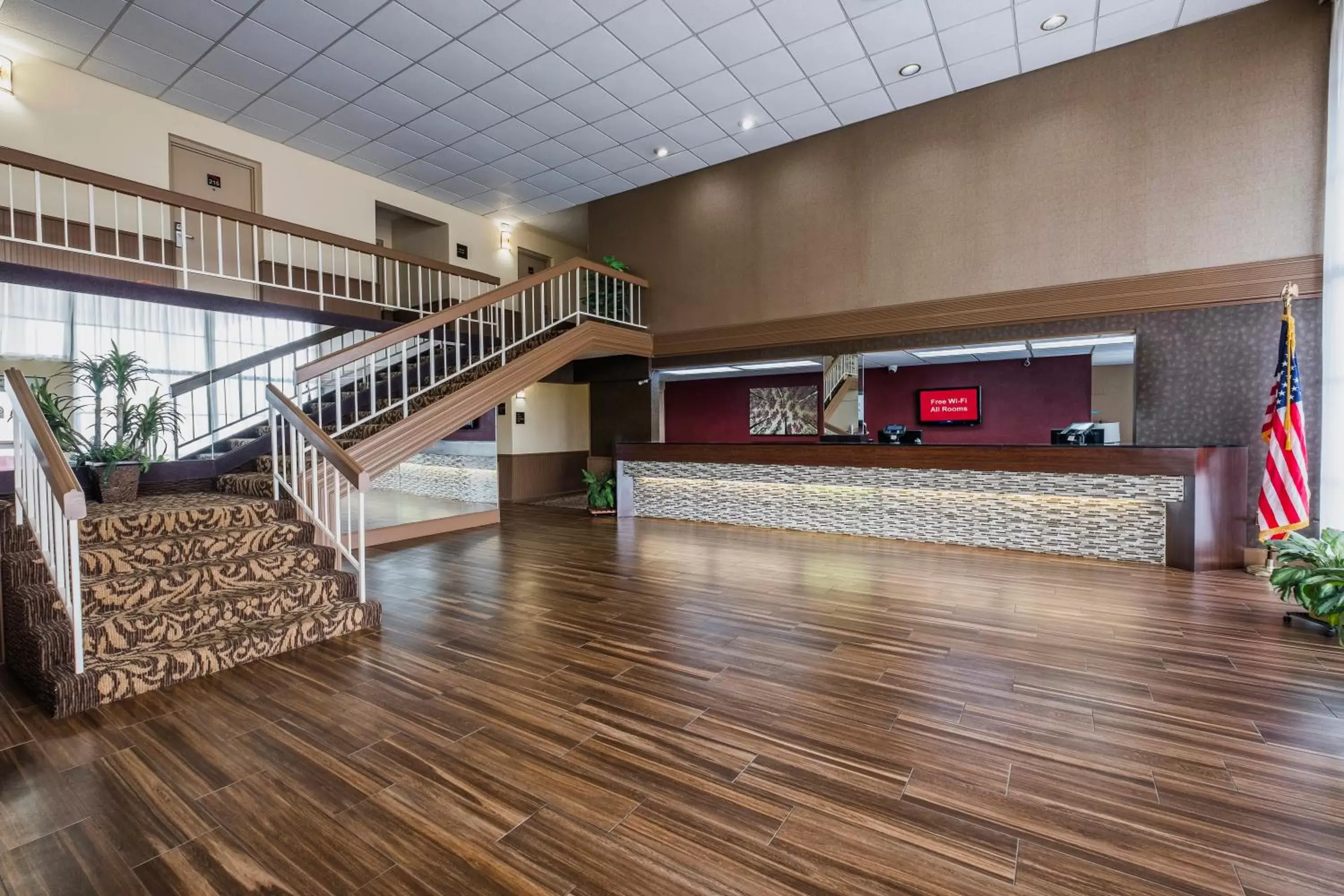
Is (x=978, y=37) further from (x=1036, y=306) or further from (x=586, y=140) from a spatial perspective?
(x=586, y=140)

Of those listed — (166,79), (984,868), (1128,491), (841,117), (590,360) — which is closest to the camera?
(984,868)

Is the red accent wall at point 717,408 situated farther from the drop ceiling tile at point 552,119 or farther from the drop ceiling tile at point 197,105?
the drop ceiling tile at point 197,105

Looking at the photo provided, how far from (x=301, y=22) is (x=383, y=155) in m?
2.57

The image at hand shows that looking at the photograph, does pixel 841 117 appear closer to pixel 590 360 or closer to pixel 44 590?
pixel 590 360

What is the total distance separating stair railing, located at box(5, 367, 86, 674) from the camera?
2635 mm

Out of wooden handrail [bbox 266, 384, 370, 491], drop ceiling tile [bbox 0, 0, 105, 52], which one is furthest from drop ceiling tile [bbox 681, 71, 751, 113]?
drop ceiling tile [bbox 0, 0, 105, 52]

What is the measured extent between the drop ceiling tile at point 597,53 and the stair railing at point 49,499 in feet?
16.4

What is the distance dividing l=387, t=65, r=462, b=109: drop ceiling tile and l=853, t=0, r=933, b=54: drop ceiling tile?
4.17 metres

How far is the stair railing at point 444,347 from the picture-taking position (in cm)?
514

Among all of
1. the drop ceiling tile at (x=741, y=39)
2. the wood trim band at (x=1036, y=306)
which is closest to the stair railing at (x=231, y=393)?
the drop ceiling tile at (x=741, y=39)

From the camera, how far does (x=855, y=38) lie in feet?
18.0

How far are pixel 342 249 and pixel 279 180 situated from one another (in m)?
1.01

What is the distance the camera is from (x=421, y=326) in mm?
5250

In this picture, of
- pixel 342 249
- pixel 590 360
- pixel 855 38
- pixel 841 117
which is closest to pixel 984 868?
pixel 855 38
